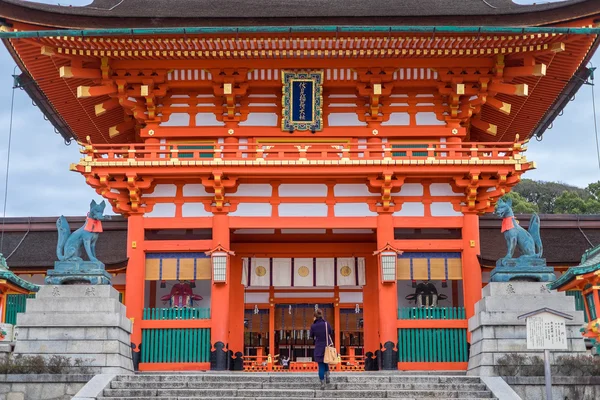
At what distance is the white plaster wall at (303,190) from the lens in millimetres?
20188

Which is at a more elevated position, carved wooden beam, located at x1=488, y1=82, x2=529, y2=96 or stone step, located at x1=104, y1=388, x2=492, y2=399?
carved wooden beam, located at x1=488, y1=82, x2=529, y2=96

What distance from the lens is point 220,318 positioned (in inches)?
749

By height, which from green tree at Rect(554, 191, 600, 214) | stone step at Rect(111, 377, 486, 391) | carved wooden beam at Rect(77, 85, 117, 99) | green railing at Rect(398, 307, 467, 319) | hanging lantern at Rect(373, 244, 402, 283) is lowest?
stone step at Rect(111, 377, 486, 391)

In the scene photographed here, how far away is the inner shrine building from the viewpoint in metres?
18.9

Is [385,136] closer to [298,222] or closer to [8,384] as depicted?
[298,222]

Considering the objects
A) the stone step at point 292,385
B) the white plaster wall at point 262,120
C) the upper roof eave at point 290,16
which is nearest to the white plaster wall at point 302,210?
the white plaster wall at point 262,120

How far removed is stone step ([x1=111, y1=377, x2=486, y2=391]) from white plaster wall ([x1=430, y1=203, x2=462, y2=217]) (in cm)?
598

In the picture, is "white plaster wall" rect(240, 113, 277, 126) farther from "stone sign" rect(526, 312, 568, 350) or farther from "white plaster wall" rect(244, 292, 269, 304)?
"stone sign" rect(526, 312, 568, 350)

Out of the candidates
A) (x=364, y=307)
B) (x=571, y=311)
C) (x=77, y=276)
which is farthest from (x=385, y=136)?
(x=77, y=276)

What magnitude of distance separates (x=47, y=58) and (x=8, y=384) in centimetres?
865

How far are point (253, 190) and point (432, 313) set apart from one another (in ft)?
16.9

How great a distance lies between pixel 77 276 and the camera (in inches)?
664

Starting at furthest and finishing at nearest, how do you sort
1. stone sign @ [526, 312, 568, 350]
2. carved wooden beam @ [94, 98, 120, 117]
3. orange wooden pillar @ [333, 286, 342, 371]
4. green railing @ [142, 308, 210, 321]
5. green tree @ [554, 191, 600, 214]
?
1. green tree @ [554, 191, 600, 214]
2. orange wooden pillar @ [333, 286, 342, 371]
3. carved wooden beam @ [94, 98, 120, 117]
4. green railing @ [142, 308, 210, 321]
5. stone sign @ [526, 312, 568, 350]

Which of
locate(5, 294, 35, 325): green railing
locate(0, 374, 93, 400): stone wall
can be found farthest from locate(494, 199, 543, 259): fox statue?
locate(5, 294, 35, 325): green railing
